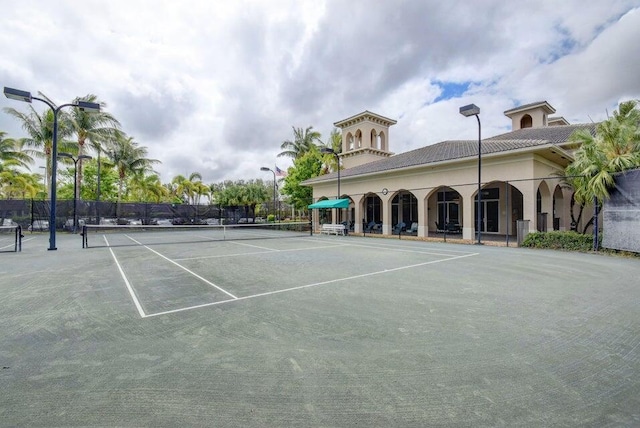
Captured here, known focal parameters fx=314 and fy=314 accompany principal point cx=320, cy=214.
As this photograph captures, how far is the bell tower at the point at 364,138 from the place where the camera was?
105 ft

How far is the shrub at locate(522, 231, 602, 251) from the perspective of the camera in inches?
495

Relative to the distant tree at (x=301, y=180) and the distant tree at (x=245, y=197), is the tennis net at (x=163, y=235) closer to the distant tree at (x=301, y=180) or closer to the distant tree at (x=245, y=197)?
the distant tree at (x=301, y=180)

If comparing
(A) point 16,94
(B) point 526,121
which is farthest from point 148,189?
(B) point 526,121

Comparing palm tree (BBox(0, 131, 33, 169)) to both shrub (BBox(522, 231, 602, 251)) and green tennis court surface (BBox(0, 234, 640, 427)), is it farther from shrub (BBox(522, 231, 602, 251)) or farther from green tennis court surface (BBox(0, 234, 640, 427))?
shrub (BBox(522, 231, 602, 251))

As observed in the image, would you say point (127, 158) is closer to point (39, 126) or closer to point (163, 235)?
point (39, 126)

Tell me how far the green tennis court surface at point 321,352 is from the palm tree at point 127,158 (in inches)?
1268

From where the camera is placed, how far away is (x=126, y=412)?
8.34ft

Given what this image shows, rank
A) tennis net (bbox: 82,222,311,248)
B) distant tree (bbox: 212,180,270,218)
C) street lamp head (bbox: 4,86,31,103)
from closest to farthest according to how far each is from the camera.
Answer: street lamp head (bbox: 4,86,31,103), tennis net (bbox: 82,222,311,248), distant tree (bbox: 212,180,270,218)

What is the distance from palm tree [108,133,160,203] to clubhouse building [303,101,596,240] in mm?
20780

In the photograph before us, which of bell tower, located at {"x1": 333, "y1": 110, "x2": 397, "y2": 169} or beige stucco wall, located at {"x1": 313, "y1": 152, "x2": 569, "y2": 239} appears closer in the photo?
beige stucco wall, located at {"x1": 313, "y1": 152, "x2": 569, "y2": 239}

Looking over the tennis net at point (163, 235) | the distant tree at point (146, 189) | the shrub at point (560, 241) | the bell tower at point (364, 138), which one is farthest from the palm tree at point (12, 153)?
the shrub at point (560, 241)

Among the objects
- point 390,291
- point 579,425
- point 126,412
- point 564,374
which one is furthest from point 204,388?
point 390,291

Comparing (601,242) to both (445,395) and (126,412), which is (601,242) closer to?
(445,395)

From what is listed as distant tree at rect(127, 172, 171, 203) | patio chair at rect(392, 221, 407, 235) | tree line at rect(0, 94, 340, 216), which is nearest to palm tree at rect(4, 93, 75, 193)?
tree line at rect(0, 94, 340, 216)
